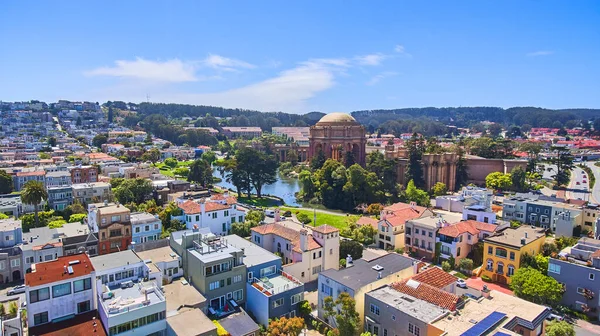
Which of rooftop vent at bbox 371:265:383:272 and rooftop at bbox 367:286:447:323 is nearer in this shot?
rooftop at bbox 367:286:447:323

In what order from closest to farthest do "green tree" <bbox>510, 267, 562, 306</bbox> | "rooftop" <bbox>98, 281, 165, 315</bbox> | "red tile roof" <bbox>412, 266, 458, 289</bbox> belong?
"rooftop" <bbox>98, 281, 165, 315</bbox> < "red tile roof" <bbox>412, 266, 458, 289</bbox> < "green tree" <bbox>510, 267, 562, 306</bbox>

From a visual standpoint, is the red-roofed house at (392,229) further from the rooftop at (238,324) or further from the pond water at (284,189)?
the pond water at (284,189)

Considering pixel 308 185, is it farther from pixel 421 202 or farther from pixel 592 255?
pixel 592 255

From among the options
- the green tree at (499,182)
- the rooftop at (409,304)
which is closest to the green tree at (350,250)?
the rooftop at (409,304)

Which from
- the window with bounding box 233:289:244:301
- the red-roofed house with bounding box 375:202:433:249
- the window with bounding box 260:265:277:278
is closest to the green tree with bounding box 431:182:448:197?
the red-roofed house with bounding box 375:202:433:249

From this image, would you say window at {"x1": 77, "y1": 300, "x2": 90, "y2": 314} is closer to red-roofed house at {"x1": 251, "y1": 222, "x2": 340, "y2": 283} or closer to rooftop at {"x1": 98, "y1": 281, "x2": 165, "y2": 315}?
rooftop at {"x1": 98, "y1": 281, "x2": 165, "y2": 315}

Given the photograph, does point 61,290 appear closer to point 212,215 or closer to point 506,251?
point 212,215
